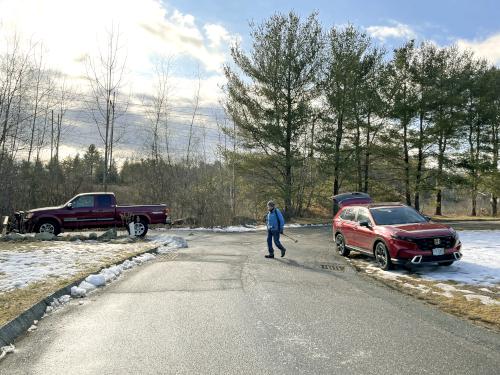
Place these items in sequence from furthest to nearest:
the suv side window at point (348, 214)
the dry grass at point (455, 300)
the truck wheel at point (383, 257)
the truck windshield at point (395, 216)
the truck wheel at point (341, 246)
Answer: the truck wheel at point (341, 246) < the suv side window at point (348, 214) < the truck windshield at point (395, 216) < the truck wheel at point (383, 257) < the dry grass at point (455, 300)

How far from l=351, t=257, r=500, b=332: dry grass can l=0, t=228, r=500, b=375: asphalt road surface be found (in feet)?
1.05

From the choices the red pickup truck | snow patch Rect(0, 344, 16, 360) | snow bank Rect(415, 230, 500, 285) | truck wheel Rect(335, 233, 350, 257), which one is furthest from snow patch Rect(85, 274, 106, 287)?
the red pickup truck

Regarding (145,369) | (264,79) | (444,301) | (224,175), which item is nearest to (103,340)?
(145,369)

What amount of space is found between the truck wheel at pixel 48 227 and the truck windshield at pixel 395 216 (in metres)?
13.8

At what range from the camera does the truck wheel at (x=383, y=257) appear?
1111 cm

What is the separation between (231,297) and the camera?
789 centimetres

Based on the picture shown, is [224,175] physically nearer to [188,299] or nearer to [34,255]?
[34,255]

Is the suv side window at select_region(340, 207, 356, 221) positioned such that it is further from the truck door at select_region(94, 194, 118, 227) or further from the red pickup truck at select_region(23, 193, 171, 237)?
the truck door at select_region(94, 194, 118, 227)

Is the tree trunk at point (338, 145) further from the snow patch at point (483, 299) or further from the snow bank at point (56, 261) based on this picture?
the snow patch at point (483, 299)

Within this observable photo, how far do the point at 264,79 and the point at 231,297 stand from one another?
2486 centimetres

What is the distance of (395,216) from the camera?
12.4 m

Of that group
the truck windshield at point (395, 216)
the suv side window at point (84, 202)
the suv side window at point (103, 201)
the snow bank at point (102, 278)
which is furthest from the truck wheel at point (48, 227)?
the truck windshield at point (395, 216)

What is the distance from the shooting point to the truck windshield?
1215 cm

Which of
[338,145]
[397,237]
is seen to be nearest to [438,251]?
[397,237]
